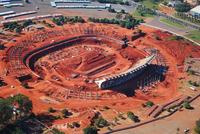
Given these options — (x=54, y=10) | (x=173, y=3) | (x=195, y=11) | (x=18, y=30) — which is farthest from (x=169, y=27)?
(x=18, y=30)

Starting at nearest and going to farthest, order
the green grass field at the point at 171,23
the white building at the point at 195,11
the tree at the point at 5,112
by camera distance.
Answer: the tree at the point at 5,112 < the green grass field at the point at 171,23 < the white building at the point at 195,11

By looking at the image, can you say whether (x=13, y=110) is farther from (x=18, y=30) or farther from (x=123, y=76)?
(x=18, y=30)

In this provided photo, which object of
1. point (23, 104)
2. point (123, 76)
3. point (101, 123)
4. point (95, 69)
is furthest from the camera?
point (95, 69)

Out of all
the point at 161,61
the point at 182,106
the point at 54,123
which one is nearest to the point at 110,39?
the point at 161,61

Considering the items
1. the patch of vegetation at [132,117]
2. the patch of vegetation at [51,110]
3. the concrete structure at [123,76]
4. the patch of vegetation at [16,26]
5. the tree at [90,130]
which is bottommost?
the patch of vegetation at [132,117]

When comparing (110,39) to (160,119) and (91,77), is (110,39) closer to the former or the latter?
(91,77)

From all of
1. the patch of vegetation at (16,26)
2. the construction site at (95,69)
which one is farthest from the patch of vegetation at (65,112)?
the patch of vegetation at (16,26)

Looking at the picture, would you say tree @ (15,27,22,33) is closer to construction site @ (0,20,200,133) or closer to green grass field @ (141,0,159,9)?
construction site @ (0,20,200,133)

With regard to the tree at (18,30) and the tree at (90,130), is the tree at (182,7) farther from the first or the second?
the tree at (90,130)
